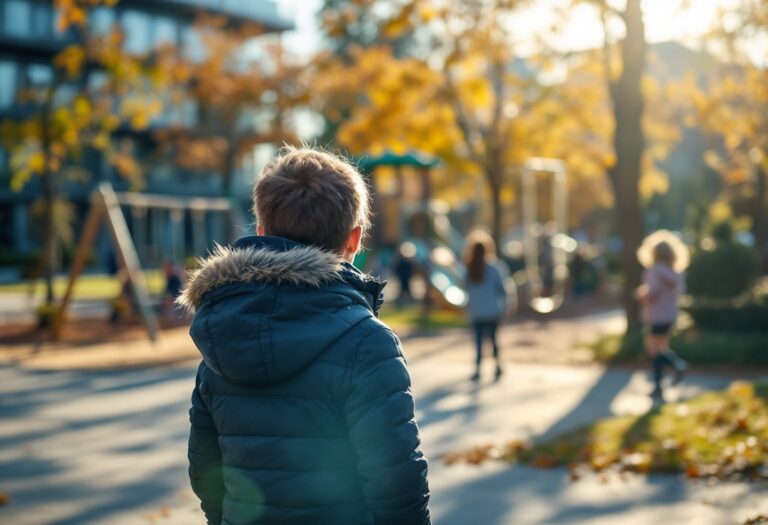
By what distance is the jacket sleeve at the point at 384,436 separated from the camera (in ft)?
7.94

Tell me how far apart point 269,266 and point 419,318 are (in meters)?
21.1

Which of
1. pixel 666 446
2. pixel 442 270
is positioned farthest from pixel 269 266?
pixel 442 270

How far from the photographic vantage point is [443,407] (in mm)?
10375

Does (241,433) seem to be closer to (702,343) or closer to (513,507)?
(513,507)

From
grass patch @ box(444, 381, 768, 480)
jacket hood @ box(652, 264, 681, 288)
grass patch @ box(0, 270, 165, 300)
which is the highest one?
jacket hood @ box(652, 264, 681, 288)

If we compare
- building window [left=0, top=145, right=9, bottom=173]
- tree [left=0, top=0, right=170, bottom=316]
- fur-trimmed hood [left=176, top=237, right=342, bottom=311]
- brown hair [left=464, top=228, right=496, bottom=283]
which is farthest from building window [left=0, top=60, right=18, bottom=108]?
fur-trimmed hood [left=176, top=237, right=342, bottom=311]

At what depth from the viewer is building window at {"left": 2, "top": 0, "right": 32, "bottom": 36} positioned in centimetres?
5153

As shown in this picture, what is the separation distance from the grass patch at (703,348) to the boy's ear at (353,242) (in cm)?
1183

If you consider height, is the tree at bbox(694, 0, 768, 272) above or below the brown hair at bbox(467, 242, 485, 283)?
above

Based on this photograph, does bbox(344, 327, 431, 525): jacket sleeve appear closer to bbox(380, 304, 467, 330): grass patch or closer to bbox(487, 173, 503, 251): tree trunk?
bbox(380, 304, 467, 330): grass patch

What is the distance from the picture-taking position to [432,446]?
832cm

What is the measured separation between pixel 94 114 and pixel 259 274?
2118 centimetres

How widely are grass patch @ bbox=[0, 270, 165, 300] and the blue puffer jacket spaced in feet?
97.9

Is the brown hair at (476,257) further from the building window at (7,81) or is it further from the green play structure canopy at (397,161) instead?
the building window at (7,81)
